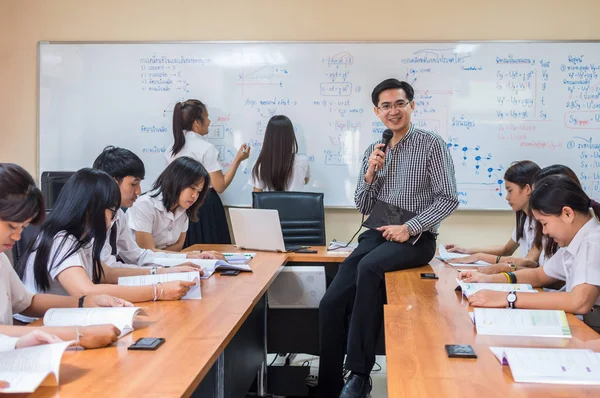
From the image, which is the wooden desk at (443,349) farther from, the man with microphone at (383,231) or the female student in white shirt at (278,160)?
the female student in white shirt at (278,160)

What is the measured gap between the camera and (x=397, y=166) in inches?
117

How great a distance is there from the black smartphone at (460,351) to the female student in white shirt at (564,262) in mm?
466

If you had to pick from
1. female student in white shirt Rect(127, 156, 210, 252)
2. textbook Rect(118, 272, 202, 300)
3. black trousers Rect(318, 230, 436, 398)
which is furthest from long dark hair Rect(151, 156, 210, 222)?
textbook Rect(118, 272, 202, 300)

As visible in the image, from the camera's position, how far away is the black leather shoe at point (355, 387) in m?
2.51

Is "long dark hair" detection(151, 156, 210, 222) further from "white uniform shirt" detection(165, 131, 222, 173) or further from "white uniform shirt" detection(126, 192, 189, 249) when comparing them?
"white uniform shirt" detection(165, 131, 222, 173)

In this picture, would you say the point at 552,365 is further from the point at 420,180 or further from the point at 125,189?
the point at 125,189

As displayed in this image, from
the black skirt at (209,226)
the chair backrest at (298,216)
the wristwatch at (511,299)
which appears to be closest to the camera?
the wristwatch at (511,299)

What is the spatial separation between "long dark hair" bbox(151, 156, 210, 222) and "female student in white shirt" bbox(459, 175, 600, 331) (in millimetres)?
1362

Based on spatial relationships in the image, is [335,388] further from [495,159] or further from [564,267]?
[495,159]

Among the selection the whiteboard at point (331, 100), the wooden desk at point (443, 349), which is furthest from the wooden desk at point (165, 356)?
the whiteboard at point (331, 100)

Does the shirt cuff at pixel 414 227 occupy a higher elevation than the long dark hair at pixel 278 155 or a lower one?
lower

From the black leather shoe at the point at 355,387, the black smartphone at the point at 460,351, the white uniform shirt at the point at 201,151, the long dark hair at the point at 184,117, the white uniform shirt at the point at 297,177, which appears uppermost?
the long dark hair at the point at 184,117

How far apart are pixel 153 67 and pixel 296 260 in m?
2.15

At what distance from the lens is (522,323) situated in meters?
1.71
